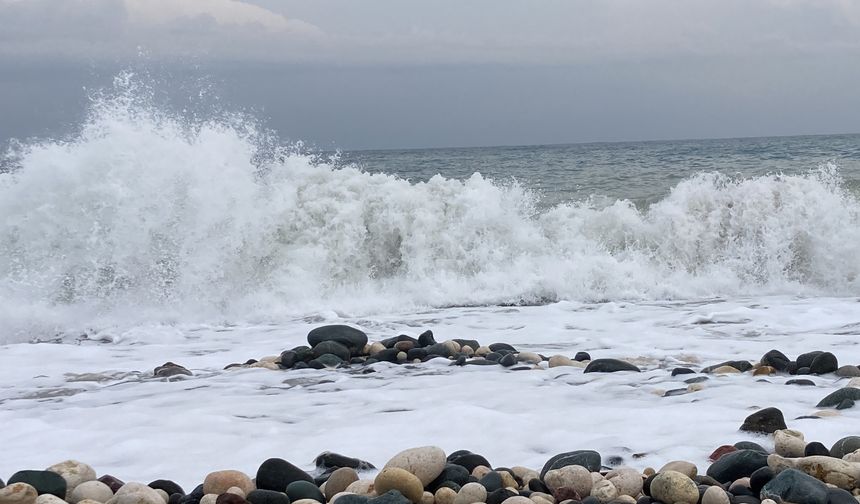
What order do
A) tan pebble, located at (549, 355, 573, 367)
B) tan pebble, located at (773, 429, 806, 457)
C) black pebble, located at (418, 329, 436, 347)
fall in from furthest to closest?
black pebble, located at (418, 329, 436, 347) → tan pebble, located at (549, 355, 573, 367) → tan pebble, located at (773, 429, 806, 457)

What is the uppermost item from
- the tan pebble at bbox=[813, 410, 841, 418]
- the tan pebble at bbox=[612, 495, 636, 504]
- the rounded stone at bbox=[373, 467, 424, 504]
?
the rounded stone at bbox=[373, 467, 424, 504]

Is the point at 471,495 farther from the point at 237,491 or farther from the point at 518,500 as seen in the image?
the point at 237,491

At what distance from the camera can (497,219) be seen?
10.8 m

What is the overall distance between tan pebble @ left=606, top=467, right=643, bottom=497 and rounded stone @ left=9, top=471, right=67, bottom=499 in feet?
6.07

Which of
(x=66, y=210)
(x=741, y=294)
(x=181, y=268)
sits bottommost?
(x=741, y=294)

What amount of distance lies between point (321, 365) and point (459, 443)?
1950mm

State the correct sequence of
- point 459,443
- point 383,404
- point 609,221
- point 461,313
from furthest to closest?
A: point 609,221 → point 461,313 → point 383,404 → point 459,443

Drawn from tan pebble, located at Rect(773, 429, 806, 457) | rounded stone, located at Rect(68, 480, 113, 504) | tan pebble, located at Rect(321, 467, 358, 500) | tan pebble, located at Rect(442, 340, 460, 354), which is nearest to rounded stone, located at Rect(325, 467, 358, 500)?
tan pebble, located at Rect(321, 467, 358, 500)

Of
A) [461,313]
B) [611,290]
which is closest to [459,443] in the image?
[461,313]

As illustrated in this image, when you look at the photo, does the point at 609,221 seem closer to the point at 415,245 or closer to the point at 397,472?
the point at 415,245

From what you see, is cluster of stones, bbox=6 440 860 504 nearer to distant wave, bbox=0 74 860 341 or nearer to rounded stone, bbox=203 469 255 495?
rounded stone, bbox=203 469 255 495

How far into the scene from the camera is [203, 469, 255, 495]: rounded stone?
2.88 metres

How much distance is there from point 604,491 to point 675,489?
0.73 feet

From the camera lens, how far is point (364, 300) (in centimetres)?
903
